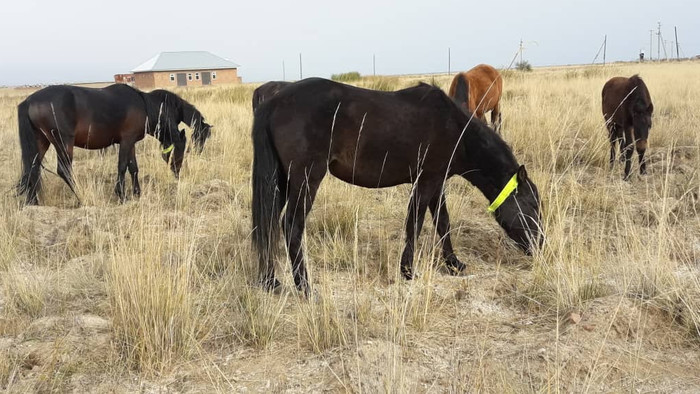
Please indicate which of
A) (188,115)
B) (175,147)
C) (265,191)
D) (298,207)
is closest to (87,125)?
(175,147)

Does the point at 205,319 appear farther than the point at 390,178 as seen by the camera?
No

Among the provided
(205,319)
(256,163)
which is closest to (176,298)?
(205,319)

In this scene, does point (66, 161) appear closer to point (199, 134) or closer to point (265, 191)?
point (199, 134)

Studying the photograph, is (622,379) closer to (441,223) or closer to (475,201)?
(441,223)

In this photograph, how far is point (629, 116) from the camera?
23.9 feet

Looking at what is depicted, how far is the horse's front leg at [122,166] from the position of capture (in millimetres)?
6984

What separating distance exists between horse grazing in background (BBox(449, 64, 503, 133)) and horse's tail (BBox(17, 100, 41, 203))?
21.0 feet

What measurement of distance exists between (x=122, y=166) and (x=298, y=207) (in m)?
4.24

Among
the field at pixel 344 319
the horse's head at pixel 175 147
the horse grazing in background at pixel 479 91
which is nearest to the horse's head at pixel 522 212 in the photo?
the field at pixel 344 319

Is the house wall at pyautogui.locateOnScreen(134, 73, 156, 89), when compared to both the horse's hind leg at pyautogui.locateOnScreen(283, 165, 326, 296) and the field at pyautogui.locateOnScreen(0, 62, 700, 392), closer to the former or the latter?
the field at pyautogui.locateOnScreen(0, 62, 700, 392)

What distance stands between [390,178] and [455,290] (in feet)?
3.41

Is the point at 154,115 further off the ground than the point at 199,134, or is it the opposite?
the point at 154,115

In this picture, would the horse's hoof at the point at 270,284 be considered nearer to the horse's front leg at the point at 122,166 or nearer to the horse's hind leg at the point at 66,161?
the horse's front leg at the point at 122,166

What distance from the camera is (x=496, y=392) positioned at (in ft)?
7.73
